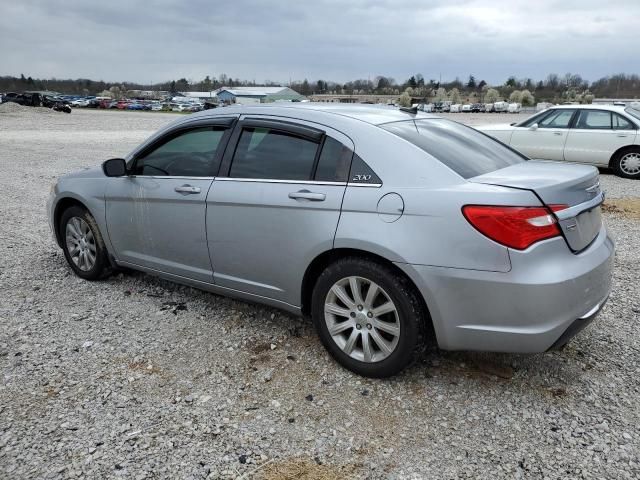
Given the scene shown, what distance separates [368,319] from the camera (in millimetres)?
3156

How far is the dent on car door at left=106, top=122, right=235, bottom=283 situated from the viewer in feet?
12.8

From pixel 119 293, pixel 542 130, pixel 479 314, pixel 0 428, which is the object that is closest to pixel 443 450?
pixel 479 314

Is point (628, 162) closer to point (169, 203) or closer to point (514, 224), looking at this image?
point (514, 224)

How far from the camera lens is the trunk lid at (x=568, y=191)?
2818mm

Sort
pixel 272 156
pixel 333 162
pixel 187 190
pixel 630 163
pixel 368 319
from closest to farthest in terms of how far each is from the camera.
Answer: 1. pixel 368 319
2. pixel 333 162
3. pixel 272 156
4. pixel 187 190
5. pixel 630 163

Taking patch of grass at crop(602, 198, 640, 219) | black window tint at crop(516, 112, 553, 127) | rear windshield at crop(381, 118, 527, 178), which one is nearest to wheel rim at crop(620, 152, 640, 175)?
black window tint at crop(516, 112, 553, 127)

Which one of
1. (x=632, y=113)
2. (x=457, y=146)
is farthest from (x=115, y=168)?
(x=632, y=113)

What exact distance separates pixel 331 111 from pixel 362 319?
144 cm

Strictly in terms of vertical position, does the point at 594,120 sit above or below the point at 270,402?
above

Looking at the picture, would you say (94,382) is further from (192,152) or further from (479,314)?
(479,314)

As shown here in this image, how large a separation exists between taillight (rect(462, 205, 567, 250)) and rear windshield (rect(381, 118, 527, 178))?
1.22ft

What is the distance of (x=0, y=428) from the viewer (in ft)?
9.37

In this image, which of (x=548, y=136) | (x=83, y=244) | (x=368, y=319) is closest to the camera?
(x=368, y=319)

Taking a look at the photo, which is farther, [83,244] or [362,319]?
[83,244]
